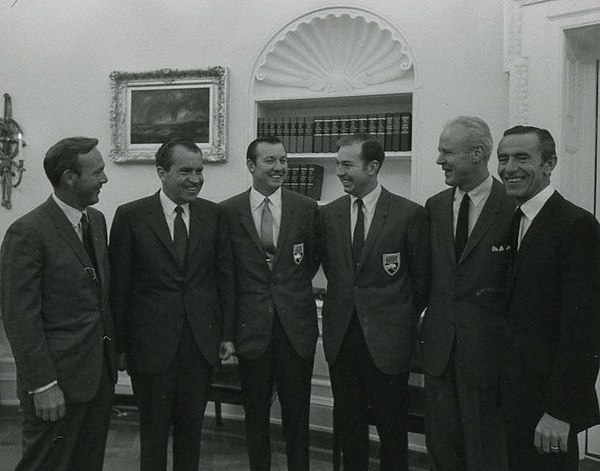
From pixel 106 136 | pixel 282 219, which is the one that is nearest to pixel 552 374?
pixel 282 219

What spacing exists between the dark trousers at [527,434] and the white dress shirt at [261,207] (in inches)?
48.6

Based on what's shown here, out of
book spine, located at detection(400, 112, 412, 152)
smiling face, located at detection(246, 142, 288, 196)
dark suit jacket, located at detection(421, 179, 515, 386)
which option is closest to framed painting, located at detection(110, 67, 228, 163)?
book spine, located at detection(400, 112, 412, 152)

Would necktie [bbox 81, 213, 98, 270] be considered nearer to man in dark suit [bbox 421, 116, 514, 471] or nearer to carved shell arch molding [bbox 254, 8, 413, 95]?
man in dark suit [bbox 421, 116, 514, 471]

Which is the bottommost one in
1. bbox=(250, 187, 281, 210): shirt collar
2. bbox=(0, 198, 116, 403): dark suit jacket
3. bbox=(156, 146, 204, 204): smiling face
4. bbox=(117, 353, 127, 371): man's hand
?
bbox=(117, 353, 127, 371): man's hand

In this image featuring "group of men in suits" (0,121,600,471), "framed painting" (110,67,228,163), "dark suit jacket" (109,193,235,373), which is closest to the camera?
"group of men in suits" (0,121,600,471)

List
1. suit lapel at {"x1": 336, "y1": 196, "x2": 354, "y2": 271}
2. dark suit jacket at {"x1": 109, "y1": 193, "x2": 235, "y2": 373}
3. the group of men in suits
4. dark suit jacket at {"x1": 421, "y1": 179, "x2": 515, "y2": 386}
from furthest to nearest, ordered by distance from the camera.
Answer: suit lapel at {"x1": 336, "y1": 196, "x2": 354, "y2": 271} < dark suit jacket at {"x1": 109, "y1": 193, "x2": 235, "y2": 373} < dark suit jacket at {"x1": 421, "y1": 179, "x2": 515, "y2": 386} < the group of men in suits

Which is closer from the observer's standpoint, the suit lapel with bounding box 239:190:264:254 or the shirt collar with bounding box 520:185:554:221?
the shirt collar with bounding box 520:185:554:221

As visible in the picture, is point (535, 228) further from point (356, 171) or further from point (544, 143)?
point (356, 171)

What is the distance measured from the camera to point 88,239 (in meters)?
2.29

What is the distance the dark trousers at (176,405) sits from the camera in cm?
250

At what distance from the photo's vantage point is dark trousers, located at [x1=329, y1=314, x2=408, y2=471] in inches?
101

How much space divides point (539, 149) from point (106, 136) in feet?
11.5

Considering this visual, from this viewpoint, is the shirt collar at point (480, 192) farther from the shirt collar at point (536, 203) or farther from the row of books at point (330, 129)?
the row of books at point (330, 129)

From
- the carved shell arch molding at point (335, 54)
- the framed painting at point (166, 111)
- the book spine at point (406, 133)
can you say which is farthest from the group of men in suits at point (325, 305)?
the framed painting at point (166, 111)
